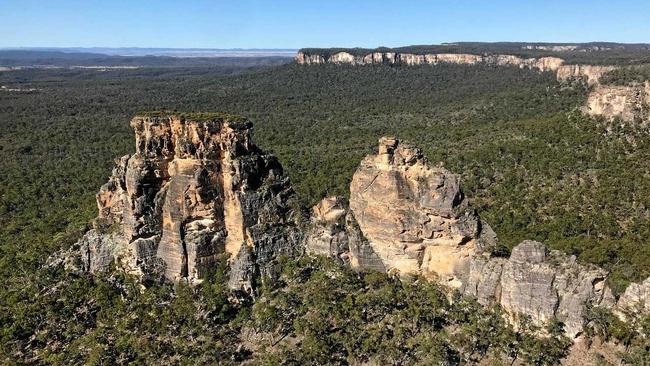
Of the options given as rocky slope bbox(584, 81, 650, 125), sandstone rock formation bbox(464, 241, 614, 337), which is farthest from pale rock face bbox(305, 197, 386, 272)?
rocky slope bbox(584, 81, 650, 125)

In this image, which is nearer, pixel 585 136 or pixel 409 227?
pixel 409 227

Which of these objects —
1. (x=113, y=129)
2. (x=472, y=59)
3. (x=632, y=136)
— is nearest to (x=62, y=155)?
(x=113, y=129)

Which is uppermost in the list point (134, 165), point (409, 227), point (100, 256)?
point (134, 165)

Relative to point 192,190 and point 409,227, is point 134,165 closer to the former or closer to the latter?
point 192,190

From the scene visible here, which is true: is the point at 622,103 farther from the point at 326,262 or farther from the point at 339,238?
the point at 326,262

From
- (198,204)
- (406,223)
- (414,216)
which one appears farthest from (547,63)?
(198,204)

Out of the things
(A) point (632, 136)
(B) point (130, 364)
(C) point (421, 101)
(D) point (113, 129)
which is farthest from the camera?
(C) point (421, 101)

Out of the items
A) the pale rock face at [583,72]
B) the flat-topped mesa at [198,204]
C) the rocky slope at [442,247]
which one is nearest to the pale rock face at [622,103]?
the pale rock face at [583,72]
